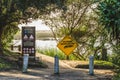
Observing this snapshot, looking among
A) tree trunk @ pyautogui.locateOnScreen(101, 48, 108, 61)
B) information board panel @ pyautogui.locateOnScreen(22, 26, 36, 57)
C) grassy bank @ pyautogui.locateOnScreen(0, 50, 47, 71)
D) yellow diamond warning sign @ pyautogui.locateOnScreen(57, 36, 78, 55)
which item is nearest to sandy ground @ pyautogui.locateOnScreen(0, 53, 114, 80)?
grassy bank @ pyautogui.locateOnScreen(0, 50, 47, 71)

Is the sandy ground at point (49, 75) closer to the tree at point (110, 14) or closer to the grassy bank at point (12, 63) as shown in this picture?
the grassy bank at point (12, 63)

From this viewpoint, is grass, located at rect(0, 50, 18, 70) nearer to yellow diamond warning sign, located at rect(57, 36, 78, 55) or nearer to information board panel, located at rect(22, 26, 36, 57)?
information board panel, located at rect(22, 26, 36, 57)

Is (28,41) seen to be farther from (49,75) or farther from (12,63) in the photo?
(49,75)

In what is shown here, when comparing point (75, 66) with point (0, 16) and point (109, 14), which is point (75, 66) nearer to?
point (0, 16)

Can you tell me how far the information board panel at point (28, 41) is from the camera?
69.1 feet

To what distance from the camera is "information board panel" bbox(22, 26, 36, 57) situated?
69.1 feet

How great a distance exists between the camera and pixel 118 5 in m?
14.1

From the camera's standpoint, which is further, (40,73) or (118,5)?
(40,73)

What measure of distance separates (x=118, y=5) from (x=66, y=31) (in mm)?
11191

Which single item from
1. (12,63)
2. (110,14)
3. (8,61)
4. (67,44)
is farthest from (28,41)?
(110,14)

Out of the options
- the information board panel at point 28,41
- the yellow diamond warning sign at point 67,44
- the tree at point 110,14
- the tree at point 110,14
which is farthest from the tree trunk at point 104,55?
the tree at point 110,14

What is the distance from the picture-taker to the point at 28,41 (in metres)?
21.2

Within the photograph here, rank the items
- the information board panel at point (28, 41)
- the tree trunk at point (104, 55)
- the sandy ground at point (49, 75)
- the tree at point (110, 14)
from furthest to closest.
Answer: the tree trunk at point (104, 55) → the information board panel at point (28, 41) → the sandy ground at point (49, 75) → the tree at point (110, 14)

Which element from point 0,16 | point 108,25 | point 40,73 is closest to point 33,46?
point 0,16
